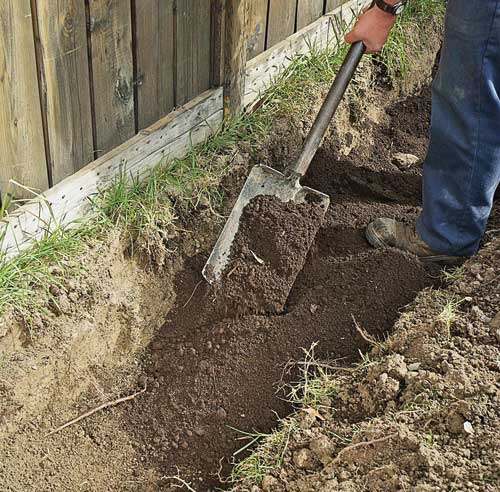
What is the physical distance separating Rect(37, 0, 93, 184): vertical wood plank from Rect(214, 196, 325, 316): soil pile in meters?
0.67

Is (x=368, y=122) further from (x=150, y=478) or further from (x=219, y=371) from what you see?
(x=150, y=478)

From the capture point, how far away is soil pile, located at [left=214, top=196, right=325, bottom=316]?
9.91 feet

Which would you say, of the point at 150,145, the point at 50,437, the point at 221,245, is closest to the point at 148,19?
the point at 150,145

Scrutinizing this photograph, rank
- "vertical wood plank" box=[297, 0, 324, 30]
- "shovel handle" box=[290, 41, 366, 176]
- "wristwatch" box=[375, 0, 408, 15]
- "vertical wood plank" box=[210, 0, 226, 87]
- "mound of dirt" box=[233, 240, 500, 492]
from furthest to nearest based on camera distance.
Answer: "vertical wood plank" box=[297, 0, 324, 30], "vertical wood plank" box=[210, 0, 226, 87], "shovel handle" box=[290, 41, 366, 176], "wristwatch" box=[375, 0, 408, 15], "mound of dirt" box=[233, 240, 500, 492]

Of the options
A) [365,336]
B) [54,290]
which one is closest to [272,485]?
[365,336]

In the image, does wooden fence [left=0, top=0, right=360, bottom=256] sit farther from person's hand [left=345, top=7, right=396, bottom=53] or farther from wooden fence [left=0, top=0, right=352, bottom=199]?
person's hand [left=345, top=7, right=396, bottom=53]

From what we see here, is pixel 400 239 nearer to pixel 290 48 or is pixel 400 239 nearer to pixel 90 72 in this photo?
pixel 290 48

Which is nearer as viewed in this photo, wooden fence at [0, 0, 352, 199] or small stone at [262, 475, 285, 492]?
small stone at [262, 475, 285, 492]

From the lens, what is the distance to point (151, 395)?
9.16ft

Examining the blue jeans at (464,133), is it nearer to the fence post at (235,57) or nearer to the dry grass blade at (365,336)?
the dry grass blade at (365,336)

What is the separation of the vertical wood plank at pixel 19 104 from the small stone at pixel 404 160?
1.87 meters

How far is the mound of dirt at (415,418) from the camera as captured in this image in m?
2.20

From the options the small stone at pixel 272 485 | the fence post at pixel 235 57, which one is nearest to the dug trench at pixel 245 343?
the small stone at pixel 272 485

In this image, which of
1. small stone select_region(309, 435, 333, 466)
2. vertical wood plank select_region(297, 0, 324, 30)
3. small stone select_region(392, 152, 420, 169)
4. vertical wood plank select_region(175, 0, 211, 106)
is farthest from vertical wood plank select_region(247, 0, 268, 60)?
small stone select_region(309, 435, 333, 466)
